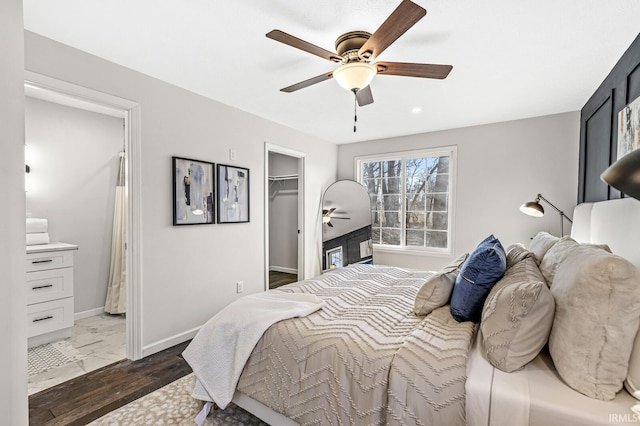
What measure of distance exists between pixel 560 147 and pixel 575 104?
1.64 feet

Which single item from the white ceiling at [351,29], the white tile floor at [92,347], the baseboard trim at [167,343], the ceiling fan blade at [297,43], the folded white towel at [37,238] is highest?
the white ceiling at [351,29]

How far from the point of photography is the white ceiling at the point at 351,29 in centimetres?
168

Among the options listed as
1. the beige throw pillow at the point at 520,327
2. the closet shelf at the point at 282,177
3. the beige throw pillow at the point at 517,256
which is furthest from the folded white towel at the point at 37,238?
the beige throw pillow at the point at 517,256

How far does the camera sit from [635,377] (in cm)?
98

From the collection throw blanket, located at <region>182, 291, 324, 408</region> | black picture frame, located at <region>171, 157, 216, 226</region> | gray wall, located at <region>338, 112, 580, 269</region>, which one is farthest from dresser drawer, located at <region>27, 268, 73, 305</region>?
gray wall, located at <region>338, 112, 580, 269</region>

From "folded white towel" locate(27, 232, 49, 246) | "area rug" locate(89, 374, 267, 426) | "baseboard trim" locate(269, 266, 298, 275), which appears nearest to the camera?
"area rug" locate(89, 374, 267, 426)

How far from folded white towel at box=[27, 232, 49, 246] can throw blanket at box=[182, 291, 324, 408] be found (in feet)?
8.17

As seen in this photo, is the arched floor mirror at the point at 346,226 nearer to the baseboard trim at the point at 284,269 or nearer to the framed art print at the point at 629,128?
the baseboard trim at the point at 284,269

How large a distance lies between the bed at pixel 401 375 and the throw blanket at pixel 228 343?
3 centimetres

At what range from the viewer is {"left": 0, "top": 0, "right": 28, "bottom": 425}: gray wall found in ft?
2.73

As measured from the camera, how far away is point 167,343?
2717 millimetres

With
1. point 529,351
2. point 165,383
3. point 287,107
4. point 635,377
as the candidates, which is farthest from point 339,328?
point 287,107

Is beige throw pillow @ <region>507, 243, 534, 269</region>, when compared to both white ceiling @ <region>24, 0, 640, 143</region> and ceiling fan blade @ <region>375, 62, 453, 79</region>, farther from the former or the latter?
white ceiling @ <region>24, 0, 640, 143</region>

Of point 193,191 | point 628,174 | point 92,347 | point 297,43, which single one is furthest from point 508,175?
point 92,347
